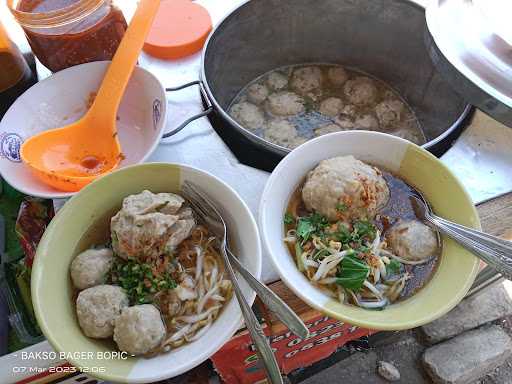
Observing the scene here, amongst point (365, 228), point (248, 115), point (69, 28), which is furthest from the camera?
point (248, 115)

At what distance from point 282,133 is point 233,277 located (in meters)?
→ 0.81

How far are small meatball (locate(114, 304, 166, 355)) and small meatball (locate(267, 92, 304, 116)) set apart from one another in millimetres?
1003

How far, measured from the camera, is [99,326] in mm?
957

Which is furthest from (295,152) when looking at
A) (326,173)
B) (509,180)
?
(509,180)

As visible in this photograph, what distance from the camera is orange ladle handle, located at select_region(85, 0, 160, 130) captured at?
1.36 meters

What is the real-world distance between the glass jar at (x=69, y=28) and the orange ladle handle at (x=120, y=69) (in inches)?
3.3

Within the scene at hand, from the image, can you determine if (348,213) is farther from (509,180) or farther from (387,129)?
(387,129)

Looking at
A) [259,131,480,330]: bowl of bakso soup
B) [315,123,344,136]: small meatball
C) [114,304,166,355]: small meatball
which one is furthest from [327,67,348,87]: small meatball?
[114,304,166,355]: small meatball

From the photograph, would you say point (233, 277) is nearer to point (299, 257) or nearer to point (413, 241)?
point (299, 257)

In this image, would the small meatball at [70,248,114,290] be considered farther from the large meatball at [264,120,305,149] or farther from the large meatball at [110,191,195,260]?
the large meatball at [264,120,305,149]

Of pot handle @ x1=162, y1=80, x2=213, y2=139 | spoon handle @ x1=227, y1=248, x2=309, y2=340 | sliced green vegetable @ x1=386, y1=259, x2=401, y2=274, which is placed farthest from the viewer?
pot handle @ x1=162, y1=80, x2=213, y2=139

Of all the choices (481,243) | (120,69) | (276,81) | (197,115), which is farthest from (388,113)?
(120,69)

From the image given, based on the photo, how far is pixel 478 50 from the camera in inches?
46.4

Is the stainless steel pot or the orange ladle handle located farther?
the stainless steel pot
